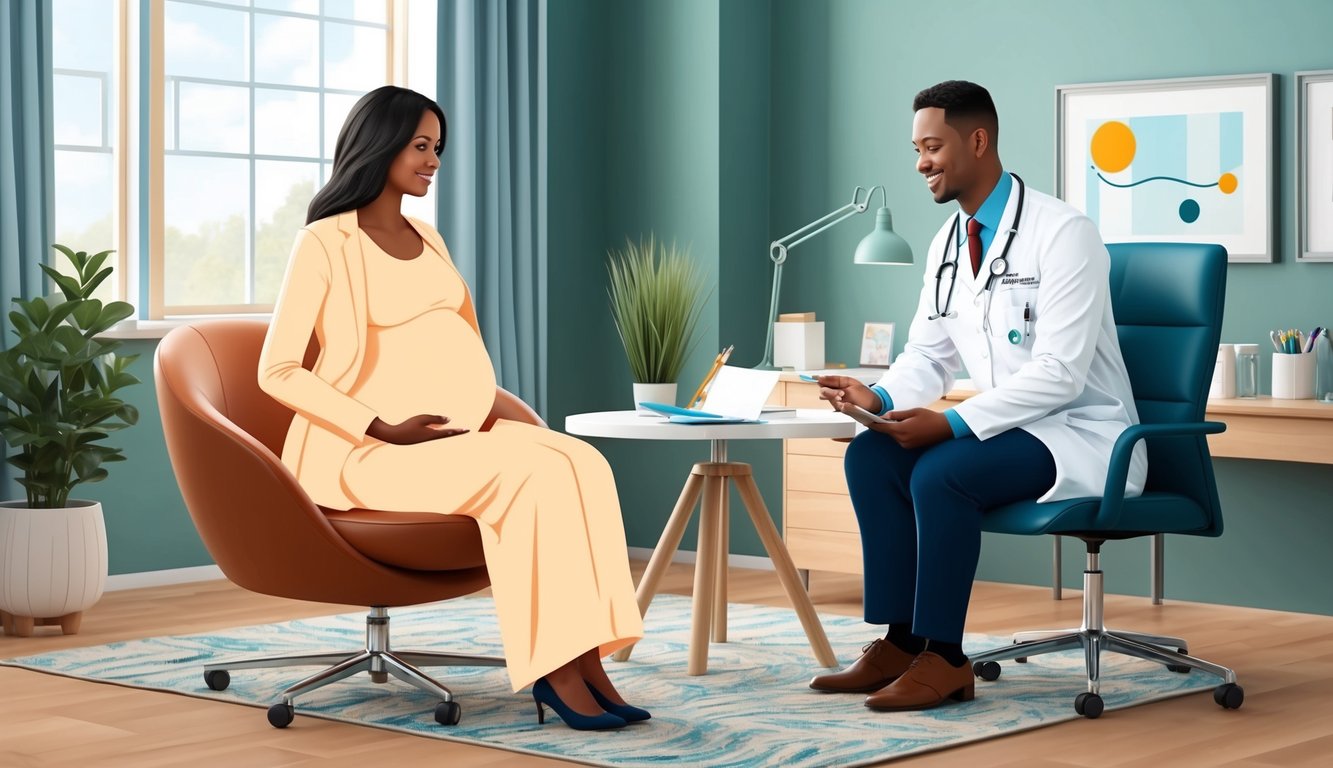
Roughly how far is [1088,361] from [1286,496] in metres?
1.80

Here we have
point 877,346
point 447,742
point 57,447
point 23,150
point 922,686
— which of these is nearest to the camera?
point 447,742

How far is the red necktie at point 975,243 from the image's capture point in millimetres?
3804

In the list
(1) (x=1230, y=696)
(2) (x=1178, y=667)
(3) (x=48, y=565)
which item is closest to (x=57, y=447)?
(3) (x=48, y=565)

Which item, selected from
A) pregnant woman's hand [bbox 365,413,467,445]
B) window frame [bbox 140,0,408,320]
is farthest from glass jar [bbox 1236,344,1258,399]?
window frame [bbox 140,0,408,320]

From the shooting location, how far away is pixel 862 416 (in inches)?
142

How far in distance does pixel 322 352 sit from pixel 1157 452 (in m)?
1.74

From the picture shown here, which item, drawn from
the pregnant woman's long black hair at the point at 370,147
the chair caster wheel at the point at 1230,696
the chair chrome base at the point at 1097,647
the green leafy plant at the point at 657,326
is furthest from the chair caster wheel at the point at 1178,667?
the pregnant woman's long black hair at the point at 370,147

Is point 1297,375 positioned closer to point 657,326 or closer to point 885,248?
point 885,248

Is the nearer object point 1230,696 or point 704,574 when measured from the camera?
point 1230,696

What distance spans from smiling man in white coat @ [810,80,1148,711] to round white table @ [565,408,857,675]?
167 millimetres

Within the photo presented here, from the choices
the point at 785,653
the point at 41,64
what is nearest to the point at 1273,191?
the point at 785,653

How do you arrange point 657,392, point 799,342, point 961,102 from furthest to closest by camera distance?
1. point 799,342
2. point 657,392
3. point 961,102

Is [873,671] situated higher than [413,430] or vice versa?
[413,430]

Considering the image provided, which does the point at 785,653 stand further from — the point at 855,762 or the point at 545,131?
the point at 545,131
